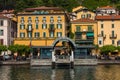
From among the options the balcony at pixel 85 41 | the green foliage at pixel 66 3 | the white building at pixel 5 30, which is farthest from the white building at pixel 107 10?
the white building at pixel 5 30

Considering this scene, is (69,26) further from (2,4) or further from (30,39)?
(2,4)

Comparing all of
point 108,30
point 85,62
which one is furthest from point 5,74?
point 108,30

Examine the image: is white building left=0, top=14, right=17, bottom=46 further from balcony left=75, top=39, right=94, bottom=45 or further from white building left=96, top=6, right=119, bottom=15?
white building left=96, top=6, right=119, bottom=15

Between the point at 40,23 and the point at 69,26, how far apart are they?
42.9 feet

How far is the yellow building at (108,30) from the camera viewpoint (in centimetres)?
12288

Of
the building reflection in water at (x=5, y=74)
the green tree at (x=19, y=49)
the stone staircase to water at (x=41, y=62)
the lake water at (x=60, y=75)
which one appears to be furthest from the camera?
the green tree at (x=19, y=49)

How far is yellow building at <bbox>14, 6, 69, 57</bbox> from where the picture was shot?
399ft

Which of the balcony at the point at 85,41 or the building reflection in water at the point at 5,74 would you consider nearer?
the building reflection in water at the point at 5,74

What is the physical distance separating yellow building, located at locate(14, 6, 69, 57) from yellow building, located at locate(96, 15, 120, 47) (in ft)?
34.6

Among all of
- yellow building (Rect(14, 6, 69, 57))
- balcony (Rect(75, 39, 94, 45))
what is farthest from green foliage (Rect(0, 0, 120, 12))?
balcony (Rect(75, 39, 94, 45))

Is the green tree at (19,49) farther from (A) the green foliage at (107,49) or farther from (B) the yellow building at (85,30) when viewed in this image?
(A) the green foliage at (107,49)

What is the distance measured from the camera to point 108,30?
124 metres

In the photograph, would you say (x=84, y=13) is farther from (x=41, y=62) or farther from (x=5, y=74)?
(x=5, y=74)

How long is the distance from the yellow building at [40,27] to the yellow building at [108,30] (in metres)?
10.5
